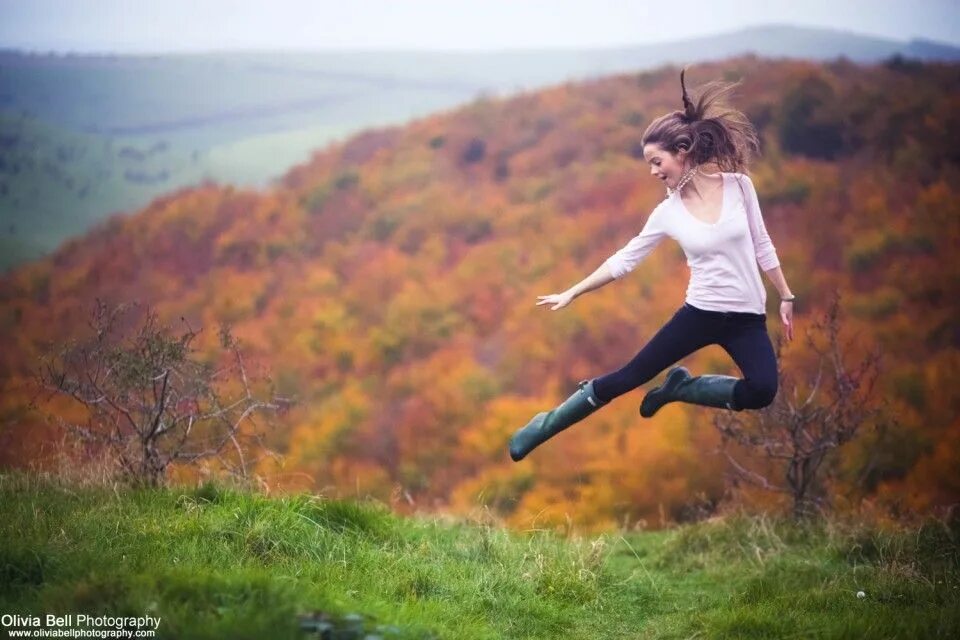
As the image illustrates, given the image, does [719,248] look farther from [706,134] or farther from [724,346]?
[706,134]

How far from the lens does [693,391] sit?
5.16 m

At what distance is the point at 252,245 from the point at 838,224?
16.2 metres

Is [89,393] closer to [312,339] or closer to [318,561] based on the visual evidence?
[318,561]

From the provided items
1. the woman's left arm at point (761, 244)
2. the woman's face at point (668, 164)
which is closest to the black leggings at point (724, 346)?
the woman's left arm at point (761, 244)

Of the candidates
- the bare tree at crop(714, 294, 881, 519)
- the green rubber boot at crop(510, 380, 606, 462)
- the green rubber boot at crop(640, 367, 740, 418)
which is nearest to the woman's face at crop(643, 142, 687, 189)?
the green rubber boot at crop(640, 367, 740, 418)

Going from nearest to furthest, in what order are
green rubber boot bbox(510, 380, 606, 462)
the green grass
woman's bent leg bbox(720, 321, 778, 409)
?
the green grass
woman's bent leg bbox(720, 321, 778, 409)
green rubber boot bbox(510, 380, 606, 462)

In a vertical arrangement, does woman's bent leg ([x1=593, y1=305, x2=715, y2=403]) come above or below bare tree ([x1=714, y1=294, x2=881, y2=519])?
above

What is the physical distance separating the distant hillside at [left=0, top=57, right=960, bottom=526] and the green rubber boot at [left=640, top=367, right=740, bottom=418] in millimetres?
11074

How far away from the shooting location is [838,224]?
73.5 feet

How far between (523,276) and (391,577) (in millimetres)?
20109

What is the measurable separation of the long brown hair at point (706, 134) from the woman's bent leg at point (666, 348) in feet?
2.74

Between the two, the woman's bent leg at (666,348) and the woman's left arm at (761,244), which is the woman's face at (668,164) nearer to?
the woman's left arm at (761,244)

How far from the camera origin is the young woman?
4.75 meters

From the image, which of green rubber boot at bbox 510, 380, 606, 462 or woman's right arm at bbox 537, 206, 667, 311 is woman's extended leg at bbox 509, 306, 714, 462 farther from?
woman's right arm at bbox 537, 206, 667, 311
